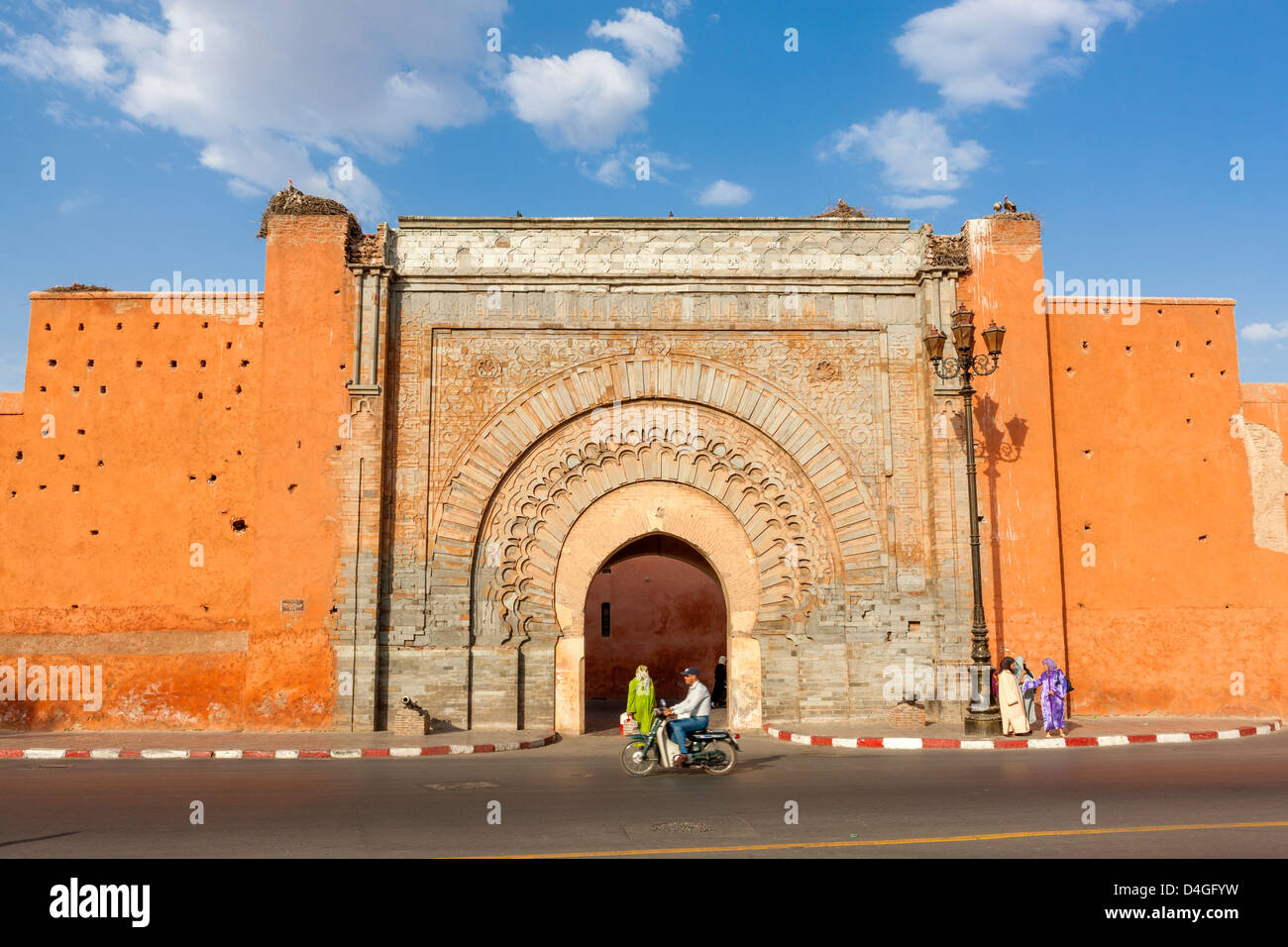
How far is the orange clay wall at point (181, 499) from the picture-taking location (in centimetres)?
1232

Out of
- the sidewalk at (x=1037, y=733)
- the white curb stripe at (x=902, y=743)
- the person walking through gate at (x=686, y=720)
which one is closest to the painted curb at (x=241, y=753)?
the person walking through gate at (x=686, y=720)

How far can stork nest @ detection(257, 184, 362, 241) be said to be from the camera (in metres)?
13.0

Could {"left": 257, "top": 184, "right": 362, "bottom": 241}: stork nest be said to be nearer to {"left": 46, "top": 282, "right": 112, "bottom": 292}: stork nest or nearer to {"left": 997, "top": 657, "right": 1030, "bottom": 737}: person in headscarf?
{"left": 46, "top": 282, "right": 112, "bottom": 292}: stork nest

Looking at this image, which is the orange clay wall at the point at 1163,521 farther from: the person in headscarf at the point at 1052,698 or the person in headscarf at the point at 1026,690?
the person in headscarf at the point at 1052,698

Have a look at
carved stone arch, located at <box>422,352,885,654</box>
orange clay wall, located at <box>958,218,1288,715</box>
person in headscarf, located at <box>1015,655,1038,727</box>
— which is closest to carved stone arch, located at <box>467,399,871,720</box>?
carved stone arch, located at <box>422,352,885,654</box>

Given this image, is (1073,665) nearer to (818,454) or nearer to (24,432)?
(818,454)

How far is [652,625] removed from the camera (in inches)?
875

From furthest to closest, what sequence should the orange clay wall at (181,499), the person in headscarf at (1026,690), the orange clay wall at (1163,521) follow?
the orange clay wall at (1163,521) → the orange clay wall at (181,499) → the person in headscarf at (1026,690)

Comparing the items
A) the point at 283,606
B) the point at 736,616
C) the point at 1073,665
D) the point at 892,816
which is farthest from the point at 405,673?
the point at 1073,665

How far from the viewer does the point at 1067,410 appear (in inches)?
527

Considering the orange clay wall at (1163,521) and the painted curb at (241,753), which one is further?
the orange clay wall at (1163,521)

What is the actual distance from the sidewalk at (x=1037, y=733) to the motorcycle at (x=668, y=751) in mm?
2624
